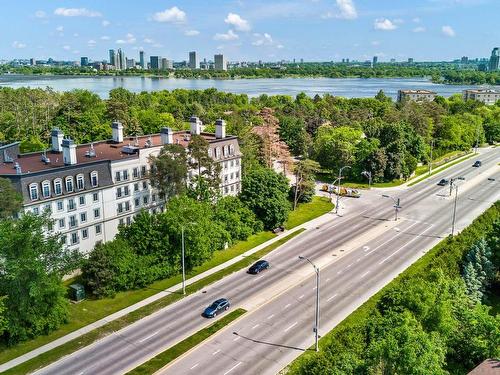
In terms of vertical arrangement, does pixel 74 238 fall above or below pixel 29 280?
below

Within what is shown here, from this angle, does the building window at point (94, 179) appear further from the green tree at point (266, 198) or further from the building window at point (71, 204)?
the green tree at point (266, 198)

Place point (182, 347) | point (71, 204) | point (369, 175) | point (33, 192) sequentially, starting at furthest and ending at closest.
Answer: point (369, 175)
point (71, 204)
point (33, 192)
point (182, 347)

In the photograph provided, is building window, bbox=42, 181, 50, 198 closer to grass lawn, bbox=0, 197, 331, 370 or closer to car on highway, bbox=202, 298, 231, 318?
grass lawn, bbox=0, 197, 331, 370

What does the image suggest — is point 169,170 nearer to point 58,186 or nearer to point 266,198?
point 58,186

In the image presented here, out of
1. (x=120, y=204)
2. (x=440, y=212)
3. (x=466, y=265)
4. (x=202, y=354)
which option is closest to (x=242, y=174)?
(x=120, y=204)

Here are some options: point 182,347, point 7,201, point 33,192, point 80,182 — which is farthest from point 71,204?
point 182,347

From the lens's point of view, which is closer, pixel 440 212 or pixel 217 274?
pixel 217 274

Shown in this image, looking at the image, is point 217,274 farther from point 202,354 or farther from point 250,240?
point 202,354
